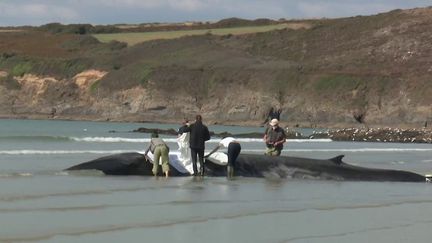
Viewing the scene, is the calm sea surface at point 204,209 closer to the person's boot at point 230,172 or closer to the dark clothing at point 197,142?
the person's boot at point 230,172

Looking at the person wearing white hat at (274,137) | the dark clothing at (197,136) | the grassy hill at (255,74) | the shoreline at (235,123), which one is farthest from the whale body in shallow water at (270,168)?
the grassy hill at (255,74)

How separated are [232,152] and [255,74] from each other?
246 ft

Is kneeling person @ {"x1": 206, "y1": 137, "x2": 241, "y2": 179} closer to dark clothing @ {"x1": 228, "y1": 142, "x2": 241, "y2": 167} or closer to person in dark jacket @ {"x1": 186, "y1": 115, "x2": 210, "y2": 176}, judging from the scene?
dark clothing @ {"x1": 228, "y1": 142, "x2": 241, "y2": 167}

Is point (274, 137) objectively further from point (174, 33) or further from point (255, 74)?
point (174, 33)

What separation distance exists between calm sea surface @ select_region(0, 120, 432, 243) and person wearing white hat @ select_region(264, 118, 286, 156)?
1.14 m

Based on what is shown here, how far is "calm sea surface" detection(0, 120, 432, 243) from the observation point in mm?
12977

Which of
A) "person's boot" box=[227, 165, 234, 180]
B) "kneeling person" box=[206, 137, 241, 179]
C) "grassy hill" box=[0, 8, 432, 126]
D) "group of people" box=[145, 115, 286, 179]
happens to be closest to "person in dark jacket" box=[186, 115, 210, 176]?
"group of people" box=[145, 115, 286, 179]

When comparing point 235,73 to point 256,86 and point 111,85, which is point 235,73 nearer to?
point 256,86

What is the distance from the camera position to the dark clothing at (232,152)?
2119cm

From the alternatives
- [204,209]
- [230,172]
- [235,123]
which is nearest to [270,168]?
[230,172]

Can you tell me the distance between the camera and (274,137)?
22344mm

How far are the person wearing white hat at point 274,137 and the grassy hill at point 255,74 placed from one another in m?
62.7

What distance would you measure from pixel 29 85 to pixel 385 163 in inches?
3132

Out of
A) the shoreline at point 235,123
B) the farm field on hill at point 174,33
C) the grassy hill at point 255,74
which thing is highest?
the farm field on hill at point 174,33
